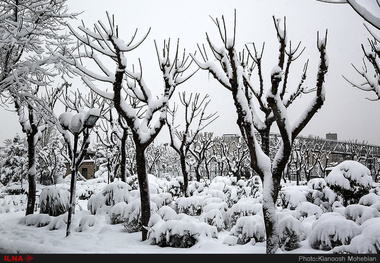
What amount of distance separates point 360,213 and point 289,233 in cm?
259

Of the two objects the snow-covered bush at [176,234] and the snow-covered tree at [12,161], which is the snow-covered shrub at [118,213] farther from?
the snow-covered tree at [12,161]

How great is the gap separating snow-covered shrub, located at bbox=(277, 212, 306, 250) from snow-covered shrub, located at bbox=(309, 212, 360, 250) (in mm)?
333

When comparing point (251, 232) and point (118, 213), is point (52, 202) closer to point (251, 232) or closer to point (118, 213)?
point (118, 213)

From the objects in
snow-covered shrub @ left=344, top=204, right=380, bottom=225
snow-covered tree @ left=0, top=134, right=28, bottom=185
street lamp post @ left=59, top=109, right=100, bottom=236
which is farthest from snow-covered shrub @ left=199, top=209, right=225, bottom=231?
snow-covered tree @ left=0, top=134, right=28, bottom=185

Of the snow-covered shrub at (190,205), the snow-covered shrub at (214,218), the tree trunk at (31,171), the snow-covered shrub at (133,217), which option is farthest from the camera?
the tree trunk at (31,171)

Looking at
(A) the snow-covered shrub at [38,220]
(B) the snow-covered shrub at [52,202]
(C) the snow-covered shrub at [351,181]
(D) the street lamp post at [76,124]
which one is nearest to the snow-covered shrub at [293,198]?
(C) the snow-covered shrub at [351,181]

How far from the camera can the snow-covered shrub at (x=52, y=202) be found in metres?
12.4

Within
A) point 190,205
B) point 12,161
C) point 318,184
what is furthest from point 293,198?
point 12,161

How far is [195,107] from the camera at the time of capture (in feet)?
55.4

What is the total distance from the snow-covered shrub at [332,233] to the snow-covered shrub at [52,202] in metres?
10.1

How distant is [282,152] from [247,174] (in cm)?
4322

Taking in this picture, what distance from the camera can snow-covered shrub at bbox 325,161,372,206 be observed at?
10648 mm

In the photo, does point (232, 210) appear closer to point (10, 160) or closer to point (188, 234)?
point (188, 234)

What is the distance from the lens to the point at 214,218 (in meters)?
9.82
